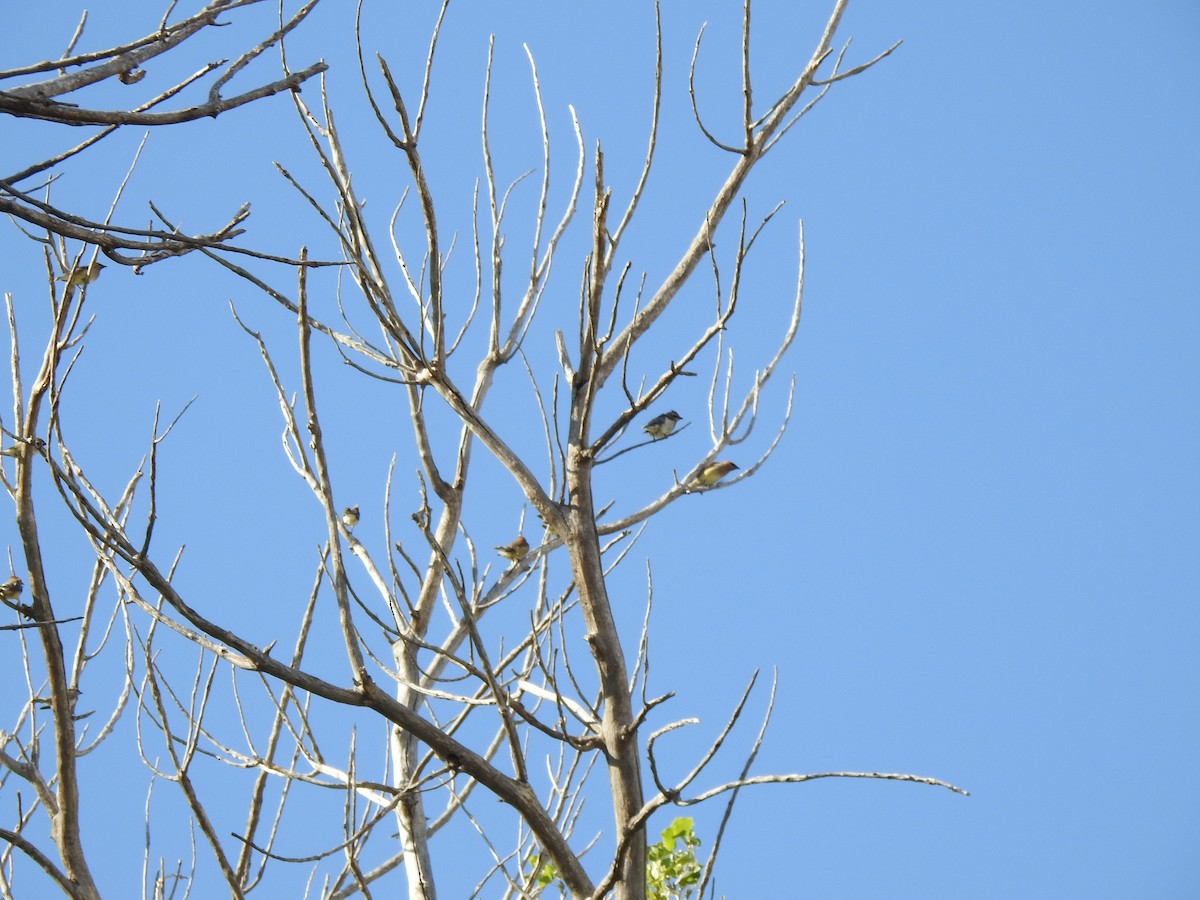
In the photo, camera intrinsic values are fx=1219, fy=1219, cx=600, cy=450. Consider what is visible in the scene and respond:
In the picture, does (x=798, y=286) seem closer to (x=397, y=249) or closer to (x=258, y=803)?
(x=397, y=249)

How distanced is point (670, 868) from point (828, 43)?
2.31m

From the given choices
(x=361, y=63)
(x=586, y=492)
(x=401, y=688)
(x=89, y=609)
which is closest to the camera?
(x=586, y=492)

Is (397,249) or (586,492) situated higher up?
(397,249)

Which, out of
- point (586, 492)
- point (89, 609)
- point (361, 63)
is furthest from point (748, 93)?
point (89, 609)

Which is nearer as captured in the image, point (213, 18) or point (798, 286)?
point (213, 18)

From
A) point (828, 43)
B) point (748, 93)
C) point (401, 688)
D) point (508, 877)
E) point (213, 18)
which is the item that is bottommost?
point (508, 877)

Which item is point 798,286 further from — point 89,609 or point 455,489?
point 89,609

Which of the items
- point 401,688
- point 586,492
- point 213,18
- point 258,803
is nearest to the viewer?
point 213,18

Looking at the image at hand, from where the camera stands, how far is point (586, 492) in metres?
2.42

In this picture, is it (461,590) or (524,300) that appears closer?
(461,590)

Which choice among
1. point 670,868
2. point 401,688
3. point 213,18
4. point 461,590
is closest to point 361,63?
point 213,18

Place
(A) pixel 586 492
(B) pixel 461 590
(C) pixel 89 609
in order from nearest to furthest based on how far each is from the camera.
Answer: (B) pixel 461 590 < (A) pixel 586 492 < (C) pixel 89 609

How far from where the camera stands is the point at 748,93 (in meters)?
2.80

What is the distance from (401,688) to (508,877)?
89 centimetres
